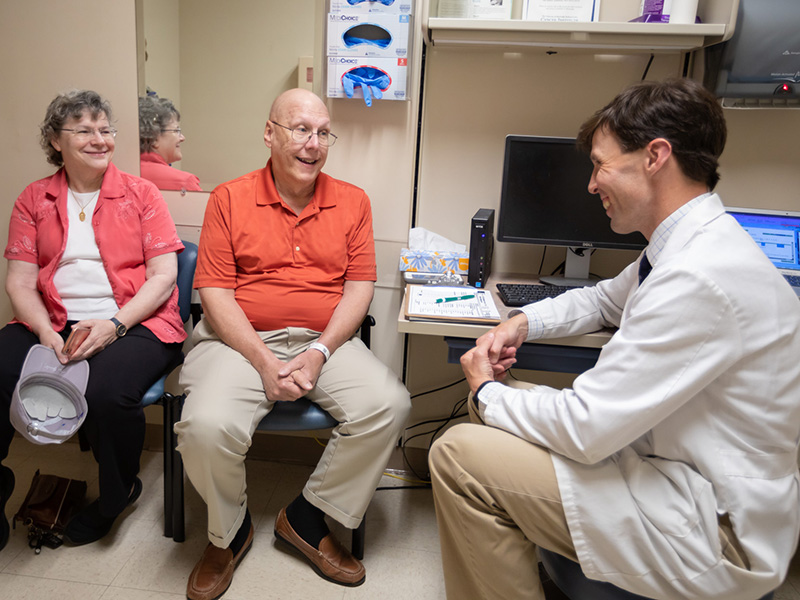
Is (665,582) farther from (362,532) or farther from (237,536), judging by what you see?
(237,536)

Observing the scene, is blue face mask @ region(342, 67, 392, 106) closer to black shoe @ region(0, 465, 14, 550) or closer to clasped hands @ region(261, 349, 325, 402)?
clasped hands @ region(261, 349, 325, 402)

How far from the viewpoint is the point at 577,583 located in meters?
1.19

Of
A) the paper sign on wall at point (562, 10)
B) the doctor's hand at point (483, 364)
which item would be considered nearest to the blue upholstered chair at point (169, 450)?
the doctor's hand at point (483, 364)

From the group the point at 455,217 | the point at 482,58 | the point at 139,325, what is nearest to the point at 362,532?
the point at 139,325

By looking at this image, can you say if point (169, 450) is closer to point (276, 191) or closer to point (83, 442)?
point (83, 442)

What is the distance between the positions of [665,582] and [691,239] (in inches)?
24.4

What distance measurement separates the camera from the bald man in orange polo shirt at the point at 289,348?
1.65 metres

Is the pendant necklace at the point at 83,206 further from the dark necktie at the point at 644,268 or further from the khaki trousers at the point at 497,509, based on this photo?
the dark necktie at the point at 644,268

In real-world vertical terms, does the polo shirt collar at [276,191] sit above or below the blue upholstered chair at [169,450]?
above

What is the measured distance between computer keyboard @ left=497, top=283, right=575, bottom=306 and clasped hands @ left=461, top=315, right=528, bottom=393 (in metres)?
0.24

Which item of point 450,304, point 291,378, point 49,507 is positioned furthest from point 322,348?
point 49,507

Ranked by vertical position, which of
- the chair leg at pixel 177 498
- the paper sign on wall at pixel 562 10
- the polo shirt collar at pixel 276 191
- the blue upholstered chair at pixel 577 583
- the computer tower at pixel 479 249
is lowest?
the chair leg at pixel 177 498

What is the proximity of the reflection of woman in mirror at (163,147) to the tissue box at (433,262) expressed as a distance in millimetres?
877

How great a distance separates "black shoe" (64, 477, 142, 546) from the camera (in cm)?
183
